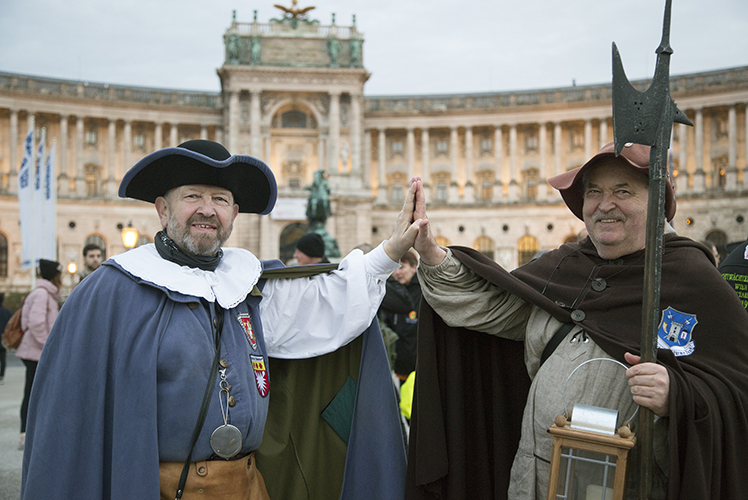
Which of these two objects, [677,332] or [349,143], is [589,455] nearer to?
[677,332]

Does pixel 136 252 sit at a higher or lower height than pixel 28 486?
higher

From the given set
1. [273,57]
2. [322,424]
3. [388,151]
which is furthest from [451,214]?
[322,424]

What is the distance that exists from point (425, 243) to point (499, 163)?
4652 centimetres

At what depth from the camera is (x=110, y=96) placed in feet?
151

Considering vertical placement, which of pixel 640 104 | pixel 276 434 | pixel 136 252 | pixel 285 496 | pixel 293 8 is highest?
pixel 293 8

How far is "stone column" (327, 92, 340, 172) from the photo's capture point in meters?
43.7

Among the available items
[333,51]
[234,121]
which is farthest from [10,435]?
[333,51]

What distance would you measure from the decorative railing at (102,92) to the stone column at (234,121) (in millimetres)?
4787

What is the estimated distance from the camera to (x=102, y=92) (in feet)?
150

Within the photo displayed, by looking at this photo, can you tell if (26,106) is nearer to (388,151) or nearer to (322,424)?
(388,151)

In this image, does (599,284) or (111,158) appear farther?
(111,158)

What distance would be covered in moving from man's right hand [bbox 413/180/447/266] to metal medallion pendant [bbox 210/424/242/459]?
1150 millimetres

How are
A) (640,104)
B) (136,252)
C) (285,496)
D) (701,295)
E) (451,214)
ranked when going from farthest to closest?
1. (451,214)
2. (285,496)
3. (136,252)
4. (701,295)
5. (640,104)

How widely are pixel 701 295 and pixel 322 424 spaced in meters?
1.93
